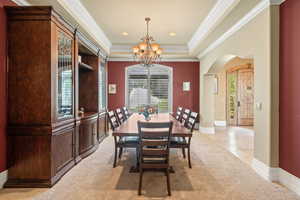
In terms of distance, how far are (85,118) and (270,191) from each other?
3410 millimetres

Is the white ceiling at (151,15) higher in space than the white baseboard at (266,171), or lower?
higher

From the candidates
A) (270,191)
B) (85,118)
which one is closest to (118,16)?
(85,118)

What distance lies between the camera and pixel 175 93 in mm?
7359

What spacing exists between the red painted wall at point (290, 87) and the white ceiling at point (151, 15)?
1.26 meters

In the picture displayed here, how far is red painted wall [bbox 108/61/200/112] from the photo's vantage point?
288 inches

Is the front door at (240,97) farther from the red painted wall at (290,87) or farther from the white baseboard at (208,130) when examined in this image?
the red painted wall at (290,87)

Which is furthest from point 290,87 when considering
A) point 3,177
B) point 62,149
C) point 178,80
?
point 178,80

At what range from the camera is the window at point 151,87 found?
24.5 ft

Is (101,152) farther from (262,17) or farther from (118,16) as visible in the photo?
(262,17)

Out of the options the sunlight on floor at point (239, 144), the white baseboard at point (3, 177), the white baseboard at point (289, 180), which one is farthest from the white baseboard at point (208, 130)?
the white baseboard at point (3, 177)

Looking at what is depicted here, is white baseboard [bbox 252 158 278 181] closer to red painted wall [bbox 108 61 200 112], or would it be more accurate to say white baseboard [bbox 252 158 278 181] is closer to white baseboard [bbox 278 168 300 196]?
white baseboard [bbox 278 168 300 196]

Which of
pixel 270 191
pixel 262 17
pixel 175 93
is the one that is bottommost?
pixel 270 191

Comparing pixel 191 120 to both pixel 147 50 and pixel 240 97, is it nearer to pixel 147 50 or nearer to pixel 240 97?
pixel 147 50

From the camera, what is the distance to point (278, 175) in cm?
290
